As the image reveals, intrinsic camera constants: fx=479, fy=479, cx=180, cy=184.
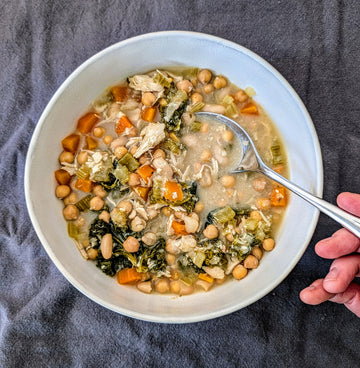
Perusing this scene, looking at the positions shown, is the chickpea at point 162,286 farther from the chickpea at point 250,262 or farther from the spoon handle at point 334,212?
the spoon handle at point 334,212

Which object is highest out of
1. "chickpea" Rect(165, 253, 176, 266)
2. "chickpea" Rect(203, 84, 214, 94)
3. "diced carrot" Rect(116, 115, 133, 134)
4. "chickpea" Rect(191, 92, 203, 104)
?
"chickpea" Rect(203, 84, 214, 94)

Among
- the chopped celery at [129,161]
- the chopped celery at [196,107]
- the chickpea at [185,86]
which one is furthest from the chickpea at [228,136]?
the chopped celery at [129,161]

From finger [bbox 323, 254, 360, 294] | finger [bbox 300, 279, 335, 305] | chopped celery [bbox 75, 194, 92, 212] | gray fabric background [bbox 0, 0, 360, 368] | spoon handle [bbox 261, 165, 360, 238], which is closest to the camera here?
spoon handle [bbox 261, 165, 360, 238]

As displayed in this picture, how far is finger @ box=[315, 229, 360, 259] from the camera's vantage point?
2783 mm

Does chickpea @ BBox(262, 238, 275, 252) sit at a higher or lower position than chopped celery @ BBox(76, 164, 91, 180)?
lower

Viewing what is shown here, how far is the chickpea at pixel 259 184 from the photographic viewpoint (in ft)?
9.98

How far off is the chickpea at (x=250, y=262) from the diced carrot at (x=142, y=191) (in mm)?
759

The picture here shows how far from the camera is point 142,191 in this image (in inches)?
119

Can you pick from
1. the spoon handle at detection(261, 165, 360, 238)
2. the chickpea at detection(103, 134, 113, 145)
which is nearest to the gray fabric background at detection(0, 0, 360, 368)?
the chickpea at detection(103, 134, 113, 145)

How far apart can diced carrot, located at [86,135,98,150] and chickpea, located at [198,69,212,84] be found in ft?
2.62

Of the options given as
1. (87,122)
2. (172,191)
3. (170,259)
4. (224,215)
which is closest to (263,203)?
(224,215)

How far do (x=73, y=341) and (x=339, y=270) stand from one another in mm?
1803

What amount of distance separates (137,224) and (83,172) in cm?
48

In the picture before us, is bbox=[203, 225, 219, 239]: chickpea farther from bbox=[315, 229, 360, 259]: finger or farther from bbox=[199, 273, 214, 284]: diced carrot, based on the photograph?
bbox=[315, 229, 360, 259]: finger
